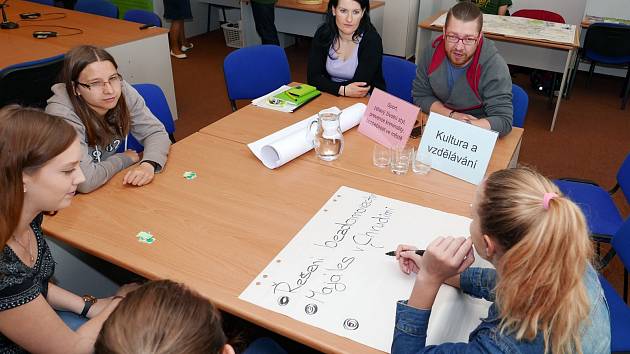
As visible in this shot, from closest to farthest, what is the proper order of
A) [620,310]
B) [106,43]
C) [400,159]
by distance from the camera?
[620,310] < [400,159] < [106,43]

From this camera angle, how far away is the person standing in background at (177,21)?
17.6ft

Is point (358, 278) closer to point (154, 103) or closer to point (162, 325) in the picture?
point (162, 325)

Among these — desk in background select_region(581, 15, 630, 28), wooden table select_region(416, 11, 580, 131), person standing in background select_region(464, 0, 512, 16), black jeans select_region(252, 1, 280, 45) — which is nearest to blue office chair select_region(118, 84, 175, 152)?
wooden table select_region(416, 11, 580, 131)

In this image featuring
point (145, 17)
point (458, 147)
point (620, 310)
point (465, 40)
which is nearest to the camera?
point (620, 310)

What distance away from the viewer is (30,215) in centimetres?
123

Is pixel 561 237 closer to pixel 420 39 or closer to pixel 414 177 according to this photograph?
pixel 414 177

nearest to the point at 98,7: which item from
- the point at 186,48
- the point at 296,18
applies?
the point at 186,48

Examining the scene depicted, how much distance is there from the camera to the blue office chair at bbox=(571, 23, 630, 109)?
419 centimetres

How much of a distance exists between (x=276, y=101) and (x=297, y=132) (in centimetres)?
50

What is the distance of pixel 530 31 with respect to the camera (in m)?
3.99

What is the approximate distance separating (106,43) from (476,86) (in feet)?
8.06

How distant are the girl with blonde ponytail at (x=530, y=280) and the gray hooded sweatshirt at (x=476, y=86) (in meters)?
1.13

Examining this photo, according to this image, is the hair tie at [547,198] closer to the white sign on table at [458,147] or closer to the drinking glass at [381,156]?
the white sign on table at [458,147]

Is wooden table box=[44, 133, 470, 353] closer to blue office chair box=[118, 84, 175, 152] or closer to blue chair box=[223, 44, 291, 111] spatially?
blue office chair box=[118, 84, 175, 152]
